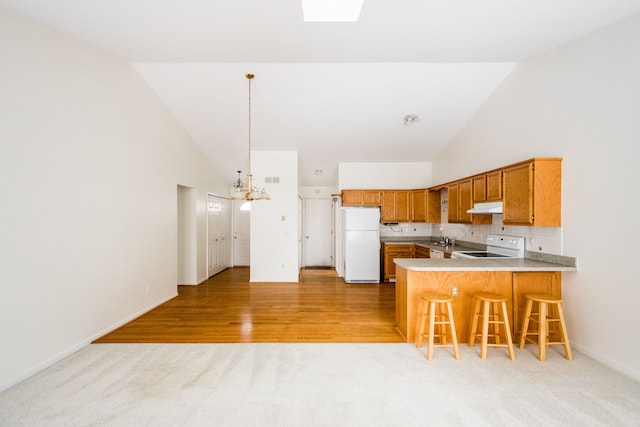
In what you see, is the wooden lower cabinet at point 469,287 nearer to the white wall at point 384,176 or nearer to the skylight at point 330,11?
the skylight at point 330,11

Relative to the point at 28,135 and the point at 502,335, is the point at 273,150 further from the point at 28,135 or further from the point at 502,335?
the point at 502,335

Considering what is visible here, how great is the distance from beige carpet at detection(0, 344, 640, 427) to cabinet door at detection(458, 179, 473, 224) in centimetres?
217

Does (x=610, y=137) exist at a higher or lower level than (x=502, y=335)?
higher

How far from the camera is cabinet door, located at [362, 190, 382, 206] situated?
20.2 ft

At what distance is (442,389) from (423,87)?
3864 millimetres

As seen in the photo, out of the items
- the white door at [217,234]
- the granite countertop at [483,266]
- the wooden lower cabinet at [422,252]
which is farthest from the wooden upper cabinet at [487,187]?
the white door at [217,234]

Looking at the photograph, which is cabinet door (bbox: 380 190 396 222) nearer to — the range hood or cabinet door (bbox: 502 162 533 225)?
the range hood

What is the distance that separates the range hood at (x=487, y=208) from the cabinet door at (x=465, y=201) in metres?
0.24

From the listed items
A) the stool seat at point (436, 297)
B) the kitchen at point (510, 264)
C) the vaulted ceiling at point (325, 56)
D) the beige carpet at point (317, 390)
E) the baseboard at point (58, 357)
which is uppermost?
the vaulted ceiling at point (325, 56)

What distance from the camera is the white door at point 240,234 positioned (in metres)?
7.73

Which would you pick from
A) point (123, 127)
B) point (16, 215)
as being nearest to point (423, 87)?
point (123, 127)

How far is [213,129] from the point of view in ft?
16.7

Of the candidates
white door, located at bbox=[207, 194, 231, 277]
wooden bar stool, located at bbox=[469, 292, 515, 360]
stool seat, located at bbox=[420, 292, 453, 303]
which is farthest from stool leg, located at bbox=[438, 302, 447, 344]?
white door, located at bbox=[207, 194, 231, 277]

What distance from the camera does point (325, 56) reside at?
10.9 feet
